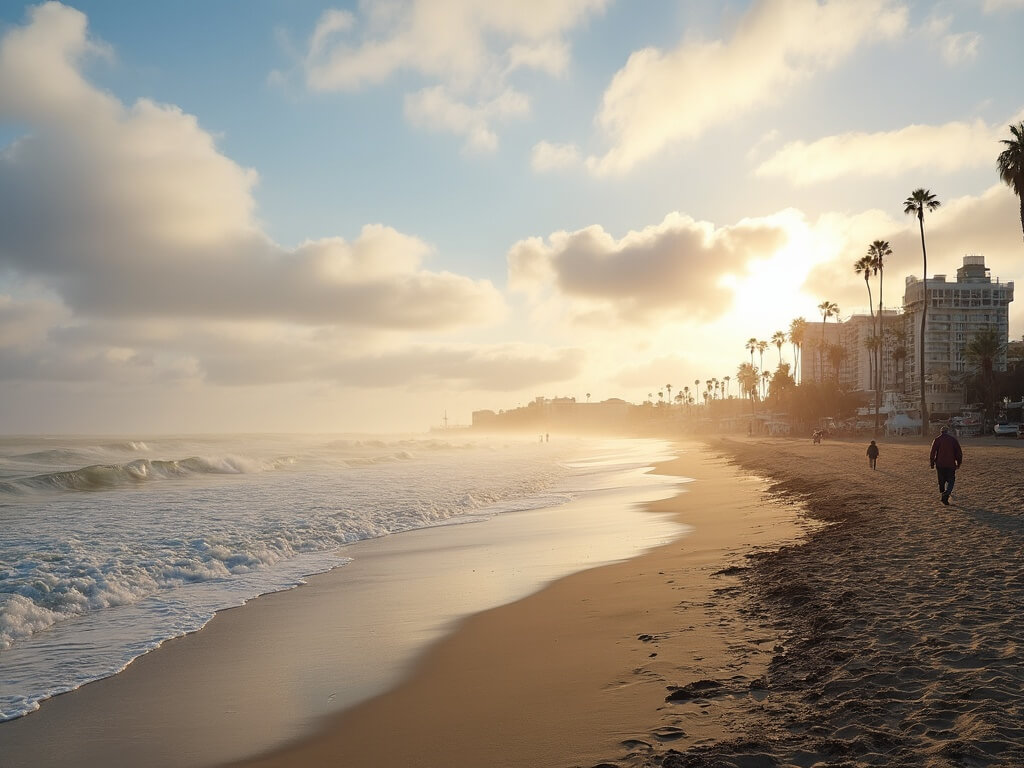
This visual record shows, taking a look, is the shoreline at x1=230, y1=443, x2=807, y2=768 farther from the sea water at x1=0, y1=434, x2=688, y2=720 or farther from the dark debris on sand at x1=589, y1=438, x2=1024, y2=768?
the sea water at x1=0, y1=434, x2=688, y2=720

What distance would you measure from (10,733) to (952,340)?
181 m

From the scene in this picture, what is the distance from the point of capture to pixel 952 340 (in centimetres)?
15275

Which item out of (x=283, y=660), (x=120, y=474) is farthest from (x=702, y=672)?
(x=120, y=474)

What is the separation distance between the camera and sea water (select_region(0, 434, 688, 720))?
815 cm

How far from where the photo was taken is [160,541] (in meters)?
14.2

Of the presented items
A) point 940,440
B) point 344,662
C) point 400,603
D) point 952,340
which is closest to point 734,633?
point 344,662

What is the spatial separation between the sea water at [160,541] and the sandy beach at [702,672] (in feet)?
3.24

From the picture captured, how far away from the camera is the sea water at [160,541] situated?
815 cm

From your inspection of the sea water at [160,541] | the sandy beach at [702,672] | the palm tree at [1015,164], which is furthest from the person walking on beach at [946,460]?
the palm tree at [1015,164]

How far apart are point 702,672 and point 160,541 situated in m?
12.5

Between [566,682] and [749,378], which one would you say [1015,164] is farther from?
[749,378]

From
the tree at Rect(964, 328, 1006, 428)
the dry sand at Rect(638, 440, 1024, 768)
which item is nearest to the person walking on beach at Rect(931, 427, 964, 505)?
the dry sand at Rect(638, 440, 1024, 768)

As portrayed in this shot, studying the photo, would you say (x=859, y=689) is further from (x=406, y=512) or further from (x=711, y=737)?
(x=406, y=512)

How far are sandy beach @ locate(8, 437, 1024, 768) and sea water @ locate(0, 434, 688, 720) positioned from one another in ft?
3.24
